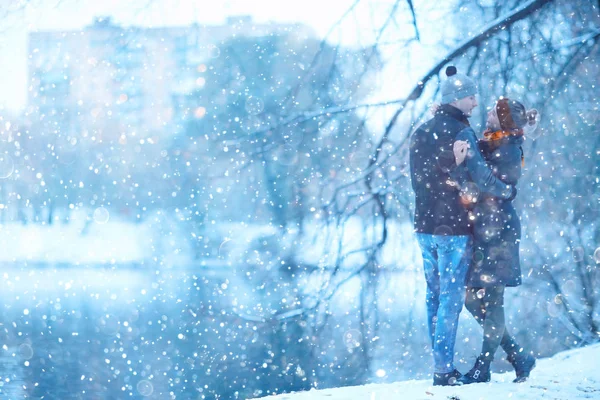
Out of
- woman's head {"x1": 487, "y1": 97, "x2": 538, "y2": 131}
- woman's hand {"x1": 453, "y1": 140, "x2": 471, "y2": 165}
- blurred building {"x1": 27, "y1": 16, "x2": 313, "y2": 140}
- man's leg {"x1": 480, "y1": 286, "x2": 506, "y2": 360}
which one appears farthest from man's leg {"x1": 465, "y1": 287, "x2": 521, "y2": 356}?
blurred building {"x1": 27, "y1": 16, "x2": 313, "y2": 140}

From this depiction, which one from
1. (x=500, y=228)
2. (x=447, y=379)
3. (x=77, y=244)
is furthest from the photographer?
(x=77, y=244)

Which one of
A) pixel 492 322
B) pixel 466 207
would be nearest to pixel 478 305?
pixel 492 322

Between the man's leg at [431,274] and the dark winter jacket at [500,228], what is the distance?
0.87ft

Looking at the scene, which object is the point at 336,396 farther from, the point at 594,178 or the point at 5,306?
the point at 5,306

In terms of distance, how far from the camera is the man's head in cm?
354

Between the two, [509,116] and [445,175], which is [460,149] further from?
[509,116]

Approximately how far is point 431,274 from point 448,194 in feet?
1.68

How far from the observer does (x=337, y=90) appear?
4.99 m

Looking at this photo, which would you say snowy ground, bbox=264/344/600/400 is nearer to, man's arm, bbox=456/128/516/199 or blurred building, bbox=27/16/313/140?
man's arm, bbox=456/128/516/199

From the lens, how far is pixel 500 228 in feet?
11.6

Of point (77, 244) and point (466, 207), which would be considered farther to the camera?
point (77, 244)

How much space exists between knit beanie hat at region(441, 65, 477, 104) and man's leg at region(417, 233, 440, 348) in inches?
31.3

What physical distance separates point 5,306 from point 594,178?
11.4 m

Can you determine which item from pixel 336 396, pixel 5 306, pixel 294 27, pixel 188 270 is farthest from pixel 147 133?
pixel 336 396
